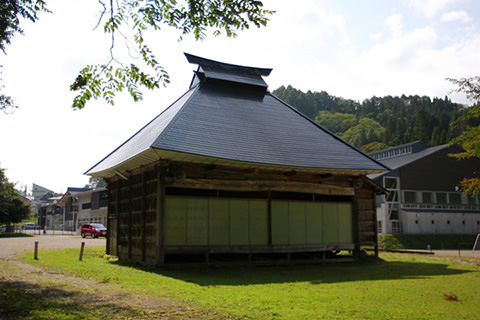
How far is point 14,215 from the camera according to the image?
53531 millimetres

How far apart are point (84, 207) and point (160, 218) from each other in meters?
58.5

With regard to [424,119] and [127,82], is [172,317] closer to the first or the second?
[127,82]

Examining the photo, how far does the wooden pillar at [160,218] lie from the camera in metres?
14.9

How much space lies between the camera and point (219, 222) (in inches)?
637

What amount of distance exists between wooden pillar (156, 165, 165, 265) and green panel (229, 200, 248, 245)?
2905 mm

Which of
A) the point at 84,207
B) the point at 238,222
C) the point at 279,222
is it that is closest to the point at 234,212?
the point at 238,222

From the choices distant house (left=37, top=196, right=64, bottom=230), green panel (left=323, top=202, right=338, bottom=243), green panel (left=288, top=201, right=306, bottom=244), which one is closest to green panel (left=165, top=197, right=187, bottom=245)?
green panel (left=288, top=201, right=306, bottom=244)

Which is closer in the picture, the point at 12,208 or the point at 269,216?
the point at 269,216

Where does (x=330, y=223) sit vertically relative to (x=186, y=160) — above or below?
below

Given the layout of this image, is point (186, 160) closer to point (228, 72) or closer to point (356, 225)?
point (228, 72)

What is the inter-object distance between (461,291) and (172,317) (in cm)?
839

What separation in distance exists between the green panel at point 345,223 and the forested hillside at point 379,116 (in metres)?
67.7

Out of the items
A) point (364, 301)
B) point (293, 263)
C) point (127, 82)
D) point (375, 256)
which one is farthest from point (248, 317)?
point (375, 256)

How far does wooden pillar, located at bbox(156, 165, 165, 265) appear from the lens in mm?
14914
